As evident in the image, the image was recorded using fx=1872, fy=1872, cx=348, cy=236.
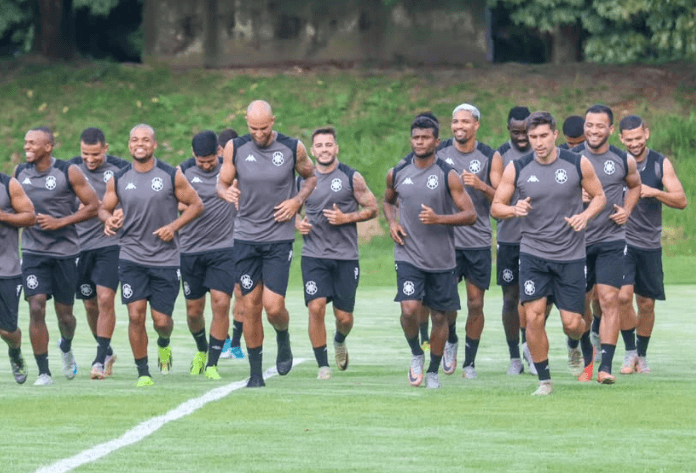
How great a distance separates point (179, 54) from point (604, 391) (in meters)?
34.5

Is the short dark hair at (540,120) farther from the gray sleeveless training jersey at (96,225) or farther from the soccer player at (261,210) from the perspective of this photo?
the gray sleeveless training jersey at (96,225)

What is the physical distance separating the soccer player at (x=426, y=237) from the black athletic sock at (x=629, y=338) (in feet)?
7.11

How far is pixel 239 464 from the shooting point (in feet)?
35.9

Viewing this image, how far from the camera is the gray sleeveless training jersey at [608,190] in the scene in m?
15.9

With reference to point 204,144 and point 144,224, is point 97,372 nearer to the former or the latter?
point 144,224

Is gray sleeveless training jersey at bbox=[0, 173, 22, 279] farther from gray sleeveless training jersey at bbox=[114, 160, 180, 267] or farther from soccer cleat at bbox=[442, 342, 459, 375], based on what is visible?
soccer cleat at bbox=[442, 342, 459, 375]

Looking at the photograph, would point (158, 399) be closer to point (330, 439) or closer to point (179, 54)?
point (330, 439)

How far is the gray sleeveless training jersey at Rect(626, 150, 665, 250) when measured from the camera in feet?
55.2

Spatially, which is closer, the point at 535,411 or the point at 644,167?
the point at 535,411

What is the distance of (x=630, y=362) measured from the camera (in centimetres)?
1700

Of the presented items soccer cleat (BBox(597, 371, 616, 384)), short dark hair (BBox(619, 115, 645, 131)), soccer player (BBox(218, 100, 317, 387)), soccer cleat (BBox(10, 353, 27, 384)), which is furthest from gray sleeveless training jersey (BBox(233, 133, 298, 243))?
short dark hair (BBox(619, 115, 645, 131))

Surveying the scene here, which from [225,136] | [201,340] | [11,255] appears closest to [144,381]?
[11,255]

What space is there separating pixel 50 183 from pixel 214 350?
2.09 metres

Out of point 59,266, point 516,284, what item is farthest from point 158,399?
Answer: point 516,284
